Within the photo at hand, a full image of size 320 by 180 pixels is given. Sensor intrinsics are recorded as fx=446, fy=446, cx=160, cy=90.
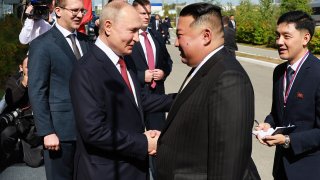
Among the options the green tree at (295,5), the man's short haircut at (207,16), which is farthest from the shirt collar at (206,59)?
the green tree at (295,5)

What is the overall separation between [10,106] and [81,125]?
280cm

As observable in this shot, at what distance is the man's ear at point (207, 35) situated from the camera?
2.14 m

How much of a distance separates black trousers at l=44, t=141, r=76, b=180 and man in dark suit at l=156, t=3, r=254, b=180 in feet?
4.72

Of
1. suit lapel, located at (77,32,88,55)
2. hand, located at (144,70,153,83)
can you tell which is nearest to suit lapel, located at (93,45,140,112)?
suit lapel, located at (77,32,88,55)

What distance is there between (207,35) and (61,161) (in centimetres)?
194

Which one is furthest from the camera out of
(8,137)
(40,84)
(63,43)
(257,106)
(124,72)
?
(257,106)

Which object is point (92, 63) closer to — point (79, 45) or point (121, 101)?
point (121, 101)

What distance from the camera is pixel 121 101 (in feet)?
9.07

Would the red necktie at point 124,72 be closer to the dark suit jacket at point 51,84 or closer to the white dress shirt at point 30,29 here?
the dark suit jacket at point 51,84

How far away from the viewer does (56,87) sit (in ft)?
11.4

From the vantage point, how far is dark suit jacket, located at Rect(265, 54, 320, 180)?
305 cm

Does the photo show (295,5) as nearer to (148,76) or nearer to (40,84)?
(148,76)

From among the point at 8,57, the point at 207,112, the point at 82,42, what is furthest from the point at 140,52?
the point at 8,57

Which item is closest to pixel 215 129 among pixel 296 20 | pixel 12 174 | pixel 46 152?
pixel 296 20
